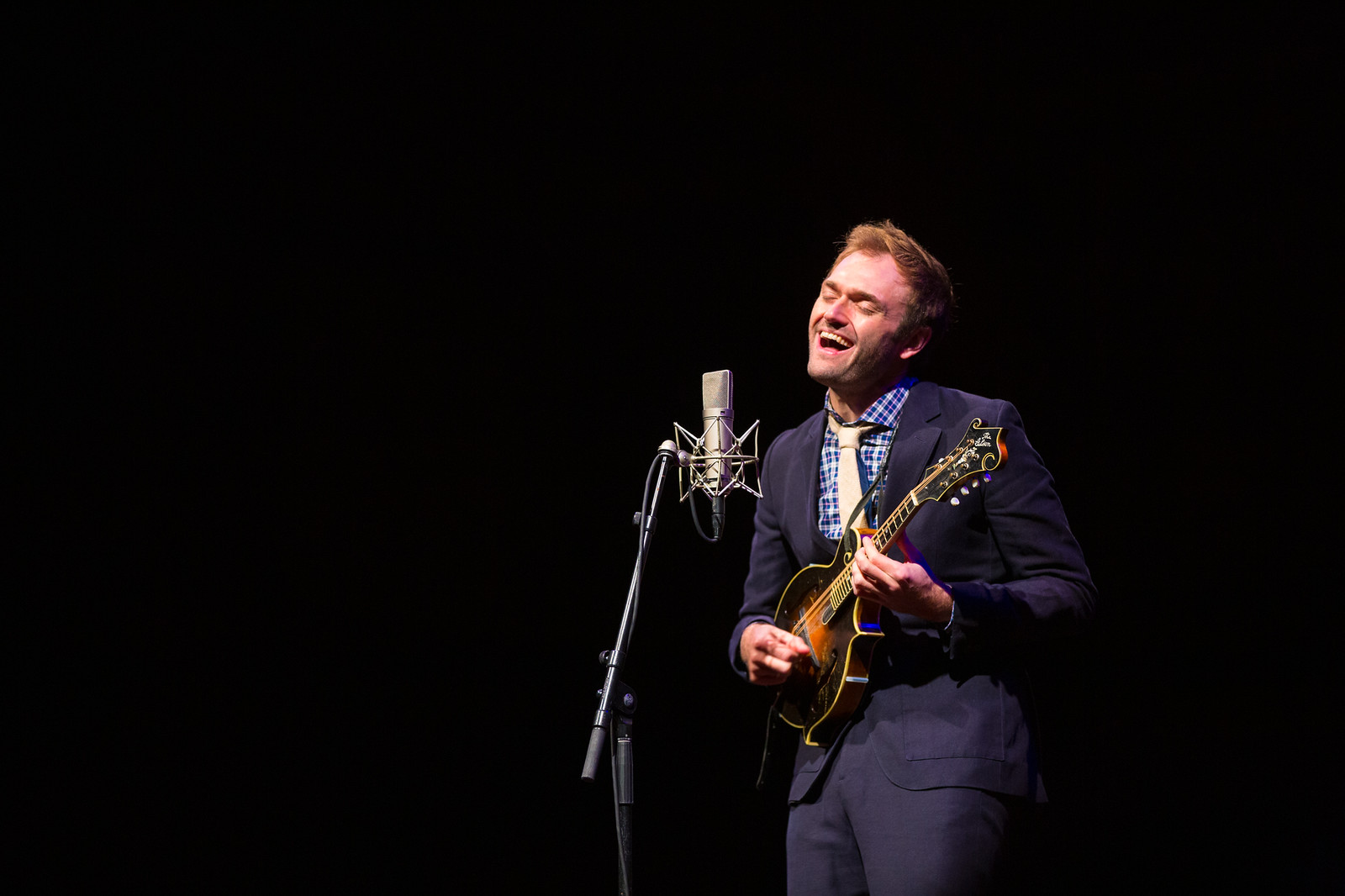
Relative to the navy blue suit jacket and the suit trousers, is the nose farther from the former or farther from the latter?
the suit trousers

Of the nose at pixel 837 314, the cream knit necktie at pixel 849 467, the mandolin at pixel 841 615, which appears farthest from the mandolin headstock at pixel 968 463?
the nose at pixel 837 314

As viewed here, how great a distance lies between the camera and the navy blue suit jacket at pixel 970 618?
75.9 inches

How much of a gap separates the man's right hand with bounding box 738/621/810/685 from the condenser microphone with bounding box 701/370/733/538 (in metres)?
0.26

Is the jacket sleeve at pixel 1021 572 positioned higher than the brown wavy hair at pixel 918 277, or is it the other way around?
the brown wavy hair at pixel 918 277

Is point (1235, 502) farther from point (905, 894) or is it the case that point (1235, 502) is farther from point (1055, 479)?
point (905, 894)

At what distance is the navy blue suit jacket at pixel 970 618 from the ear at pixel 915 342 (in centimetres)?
17

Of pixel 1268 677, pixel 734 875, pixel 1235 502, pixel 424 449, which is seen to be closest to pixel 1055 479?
pixel 1235 502

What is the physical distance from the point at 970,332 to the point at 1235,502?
1.05 meters

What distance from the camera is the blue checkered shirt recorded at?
92.7 inches

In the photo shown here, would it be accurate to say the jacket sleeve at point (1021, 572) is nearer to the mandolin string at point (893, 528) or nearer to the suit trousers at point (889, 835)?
the mandolin string at point (893, 528)

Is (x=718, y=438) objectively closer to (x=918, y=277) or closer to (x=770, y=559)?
(x=770, y=559)

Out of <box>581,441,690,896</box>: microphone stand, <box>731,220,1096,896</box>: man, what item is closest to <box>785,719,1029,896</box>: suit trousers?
<box>731,220,1096,896</box>: man

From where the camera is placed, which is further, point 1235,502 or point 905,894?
point 1235,502

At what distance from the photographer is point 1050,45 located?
142 inches
